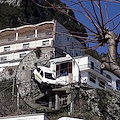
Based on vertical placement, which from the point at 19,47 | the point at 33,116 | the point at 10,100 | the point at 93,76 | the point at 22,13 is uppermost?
the point at 22,13

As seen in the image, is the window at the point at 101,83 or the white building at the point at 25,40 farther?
the white building at the point at 25,40

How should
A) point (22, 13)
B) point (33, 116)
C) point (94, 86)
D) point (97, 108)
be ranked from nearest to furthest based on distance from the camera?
1. point (33, 116)
2. point (97, 108)
3. point (94, 86)
4. point (22, 13)

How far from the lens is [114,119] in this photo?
23.5 meters

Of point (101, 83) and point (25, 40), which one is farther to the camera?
point (25, 40)

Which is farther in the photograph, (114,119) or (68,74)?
(114,119)

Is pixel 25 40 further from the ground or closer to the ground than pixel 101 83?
further from the ground

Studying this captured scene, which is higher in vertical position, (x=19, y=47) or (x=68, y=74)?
(x=19, y=47)

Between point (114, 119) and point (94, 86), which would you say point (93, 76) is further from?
point (114, 119)

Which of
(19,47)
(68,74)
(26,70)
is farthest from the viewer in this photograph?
(19,47)

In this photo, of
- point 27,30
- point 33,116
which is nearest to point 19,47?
point 27,30

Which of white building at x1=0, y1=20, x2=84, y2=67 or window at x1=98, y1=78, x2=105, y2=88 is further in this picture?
white building at x1=0, y1=20, x2=84, y2=67

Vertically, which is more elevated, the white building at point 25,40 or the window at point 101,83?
the white building at point 25,40

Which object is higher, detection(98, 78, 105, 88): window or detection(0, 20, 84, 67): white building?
detection(0, 20, 84, 67): white building

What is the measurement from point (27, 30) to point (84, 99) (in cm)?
977
